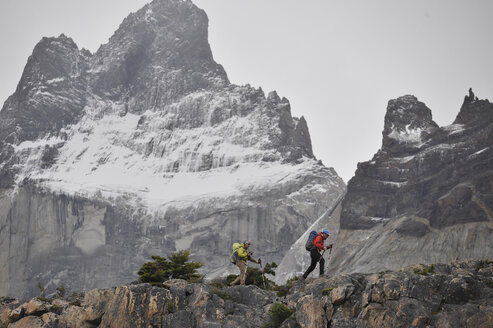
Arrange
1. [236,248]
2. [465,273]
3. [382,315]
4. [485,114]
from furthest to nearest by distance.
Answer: [485,114] < [236,248] < [465,273] < [382,315]

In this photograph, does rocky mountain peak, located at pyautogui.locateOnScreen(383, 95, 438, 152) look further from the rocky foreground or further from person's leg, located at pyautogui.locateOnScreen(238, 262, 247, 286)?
person's leg, located at pyautogui.locateOnScreen(238, 262, 247, 286)

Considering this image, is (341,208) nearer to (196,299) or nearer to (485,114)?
(485,114)

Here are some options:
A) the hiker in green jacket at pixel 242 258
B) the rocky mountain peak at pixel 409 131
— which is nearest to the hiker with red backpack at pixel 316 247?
the hiker in green jacket at pixel 242 258

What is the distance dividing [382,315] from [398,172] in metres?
163

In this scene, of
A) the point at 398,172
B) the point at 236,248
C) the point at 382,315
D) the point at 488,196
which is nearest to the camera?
the point at 382,315

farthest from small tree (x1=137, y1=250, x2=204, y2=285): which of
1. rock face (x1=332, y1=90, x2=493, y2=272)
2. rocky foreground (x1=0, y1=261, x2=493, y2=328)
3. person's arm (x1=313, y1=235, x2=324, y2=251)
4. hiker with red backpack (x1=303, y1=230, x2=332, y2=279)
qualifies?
rock face (x1=332, y1=90, x2=493, y2=272)

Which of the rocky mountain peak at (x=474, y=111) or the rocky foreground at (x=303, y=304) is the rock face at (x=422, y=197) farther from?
the rocky foreground at (x=303, y=304)

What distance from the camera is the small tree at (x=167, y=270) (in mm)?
38031

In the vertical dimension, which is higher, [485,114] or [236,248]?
[485,114]

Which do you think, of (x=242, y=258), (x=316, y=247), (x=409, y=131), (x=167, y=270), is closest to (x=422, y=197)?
(x=409, y=131)

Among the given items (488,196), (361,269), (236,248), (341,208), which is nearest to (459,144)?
(488,196)

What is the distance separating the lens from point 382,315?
29859mm

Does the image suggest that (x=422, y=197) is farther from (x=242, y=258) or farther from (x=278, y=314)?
(x=278, y=314)

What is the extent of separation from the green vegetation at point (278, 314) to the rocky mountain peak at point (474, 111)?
15398 centimetres
